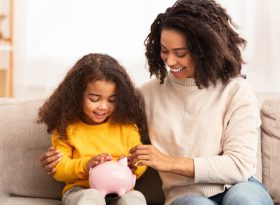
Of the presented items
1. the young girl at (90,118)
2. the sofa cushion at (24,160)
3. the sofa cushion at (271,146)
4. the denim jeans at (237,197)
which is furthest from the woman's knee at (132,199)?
the sofa cushion at (271,146)

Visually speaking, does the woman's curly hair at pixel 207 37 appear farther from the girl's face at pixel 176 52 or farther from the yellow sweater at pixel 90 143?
the yellow sweater at pixel 90 143

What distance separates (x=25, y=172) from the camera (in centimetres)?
192

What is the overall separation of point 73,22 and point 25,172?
1.21 metres

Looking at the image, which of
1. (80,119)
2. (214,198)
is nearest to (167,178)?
(214,198)

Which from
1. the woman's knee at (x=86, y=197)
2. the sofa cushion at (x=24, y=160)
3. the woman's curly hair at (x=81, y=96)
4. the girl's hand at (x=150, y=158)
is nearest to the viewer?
the woman's knee at (x=86, y=197)

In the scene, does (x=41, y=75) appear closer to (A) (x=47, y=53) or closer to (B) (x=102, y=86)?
(A) (x=47, y=53)

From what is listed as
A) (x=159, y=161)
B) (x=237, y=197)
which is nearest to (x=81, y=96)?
(x=159, y=161)

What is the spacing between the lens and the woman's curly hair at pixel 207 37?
65.9 inches

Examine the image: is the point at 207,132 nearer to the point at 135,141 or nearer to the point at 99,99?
the point at 135,141

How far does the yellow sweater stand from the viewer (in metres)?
1.75

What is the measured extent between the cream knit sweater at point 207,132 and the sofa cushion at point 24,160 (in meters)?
0.42

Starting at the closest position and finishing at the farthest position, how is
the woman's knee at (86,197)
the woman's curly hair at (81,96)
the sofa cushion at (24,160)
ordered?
1. the woman's knee at (86,197)
2. the woman's curly hair at (81,96)
3. the sofa cushion at (24,160)

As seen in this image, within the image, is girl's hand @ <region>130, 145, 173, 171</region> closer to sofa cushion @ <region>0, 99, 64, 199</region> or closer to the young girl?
the young girl

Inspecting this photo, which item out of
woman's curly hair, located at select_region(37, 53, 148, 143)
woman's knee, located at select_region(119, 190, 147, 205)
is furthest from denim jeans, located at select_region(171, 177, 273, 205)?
woman's curly hair, located at select_region(37, 53, 148, 143)
